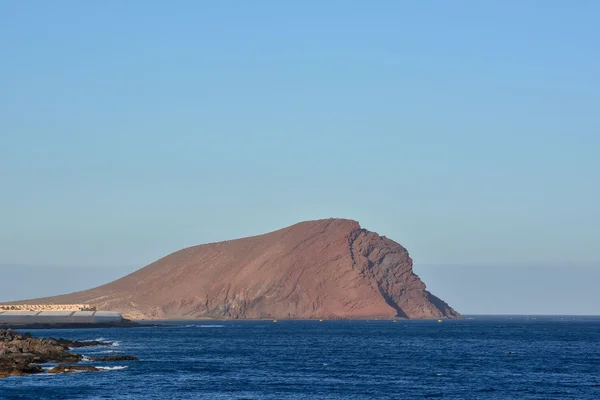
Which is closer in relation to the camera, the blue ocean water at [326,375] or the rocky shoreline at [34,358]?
the blue ocean water at [326,375]

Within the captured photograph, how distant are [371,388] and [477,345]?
2499 inches

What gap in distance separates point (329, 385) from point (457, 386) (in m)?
9.43

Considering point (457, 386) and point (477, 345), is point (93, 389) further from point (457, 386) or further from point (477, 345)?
point (477, 345)

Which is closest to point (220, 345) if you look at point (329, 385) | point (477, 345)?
point (477, 345)

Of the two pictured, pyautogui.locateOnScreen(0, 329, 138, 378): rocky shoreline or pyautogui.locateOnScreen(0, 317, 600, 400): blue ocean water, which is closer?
pyautogui.locateOnScreen(0, 317, 600, 400): blue ocean water

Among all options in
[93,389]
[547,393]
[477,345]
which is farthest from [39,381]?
[477,345]

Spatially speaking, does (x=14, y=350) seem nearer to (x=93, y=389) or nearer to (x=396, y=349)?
(x=93, y=389)

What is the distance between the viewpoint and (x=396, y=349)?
11581 centimetres

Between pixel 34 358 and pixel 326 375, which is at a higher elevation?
pixel 34 358

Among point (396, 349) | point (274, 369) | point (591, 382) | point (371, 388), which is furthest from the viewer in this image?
point (396, 349)

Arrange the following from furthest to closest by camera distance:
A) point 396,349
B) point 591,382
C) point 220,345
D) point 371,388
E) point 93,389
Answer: point 220,345 < point 396,349 < point 591,382 < point 371,388 < point 93,389

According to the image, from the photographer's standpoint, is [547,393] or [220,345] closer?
[547,393]

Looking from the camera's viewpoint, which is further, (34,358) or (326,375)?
(34,358)

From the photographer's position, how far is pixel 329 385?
68875 mm
